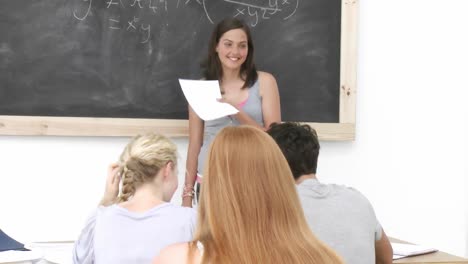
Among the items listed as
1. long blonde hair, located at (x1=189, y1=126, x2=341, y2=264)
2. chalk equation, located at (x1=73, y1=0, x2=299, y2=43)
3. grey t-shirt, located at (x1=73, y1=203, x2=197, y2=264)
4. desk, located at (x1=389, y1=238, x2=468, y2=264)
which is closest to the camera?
long blonde hair, located at (x1=189, y1=126, x2=341, y2=264)

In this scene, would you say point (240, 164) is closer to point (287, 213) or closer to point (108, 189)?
point (287, 213)

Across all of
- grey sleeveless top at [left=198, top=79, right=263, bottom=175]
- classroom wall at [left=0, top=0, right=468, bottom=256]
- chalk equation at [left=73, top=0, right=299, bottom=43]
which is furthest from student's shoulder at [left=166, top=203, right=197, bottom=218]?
classroom wall at [left=0, top=0, right=468, bottom=256]

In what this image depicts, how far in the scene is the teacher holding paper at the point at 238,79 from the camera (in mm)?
3855

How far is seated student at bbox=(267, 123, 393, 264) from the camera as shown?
8.03ft

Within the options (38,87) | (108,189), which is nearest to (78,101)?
(38,87)

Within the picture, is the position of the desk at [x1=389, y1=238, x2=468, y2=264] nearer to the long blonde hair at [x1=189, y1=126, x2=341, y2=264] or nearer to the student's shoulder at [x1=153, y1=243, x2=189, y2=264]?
the long blonde hair at [x1=189, y1=126, x2=341, y2=264]

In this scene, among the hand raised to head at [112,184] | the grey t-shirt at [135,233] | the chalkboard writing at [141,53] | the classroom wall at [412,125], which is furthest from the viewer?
the classroom wall at [412,125]

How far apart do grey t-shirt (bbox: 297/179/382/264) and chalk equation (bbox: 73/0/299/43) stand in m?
1.95

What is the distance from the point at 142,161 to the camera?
2.55m

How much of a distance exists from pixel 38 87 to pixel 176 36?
76 centimetres

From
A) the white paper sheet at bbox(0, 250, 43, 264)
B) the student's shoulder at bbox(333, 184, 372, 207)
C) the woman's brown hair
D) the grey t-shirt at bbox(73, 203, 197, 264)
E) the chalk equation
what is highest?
the chalk equation

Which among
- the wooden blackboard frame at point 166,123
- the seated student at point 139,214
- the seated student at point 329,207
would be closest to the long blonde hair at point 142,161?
the seated student at point 139,214

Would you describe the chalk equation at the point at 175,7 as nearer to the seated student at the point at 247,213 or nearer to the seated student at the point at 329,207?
the seated student at the point at 329,207

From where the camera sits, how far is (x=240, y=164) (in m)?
1.72
